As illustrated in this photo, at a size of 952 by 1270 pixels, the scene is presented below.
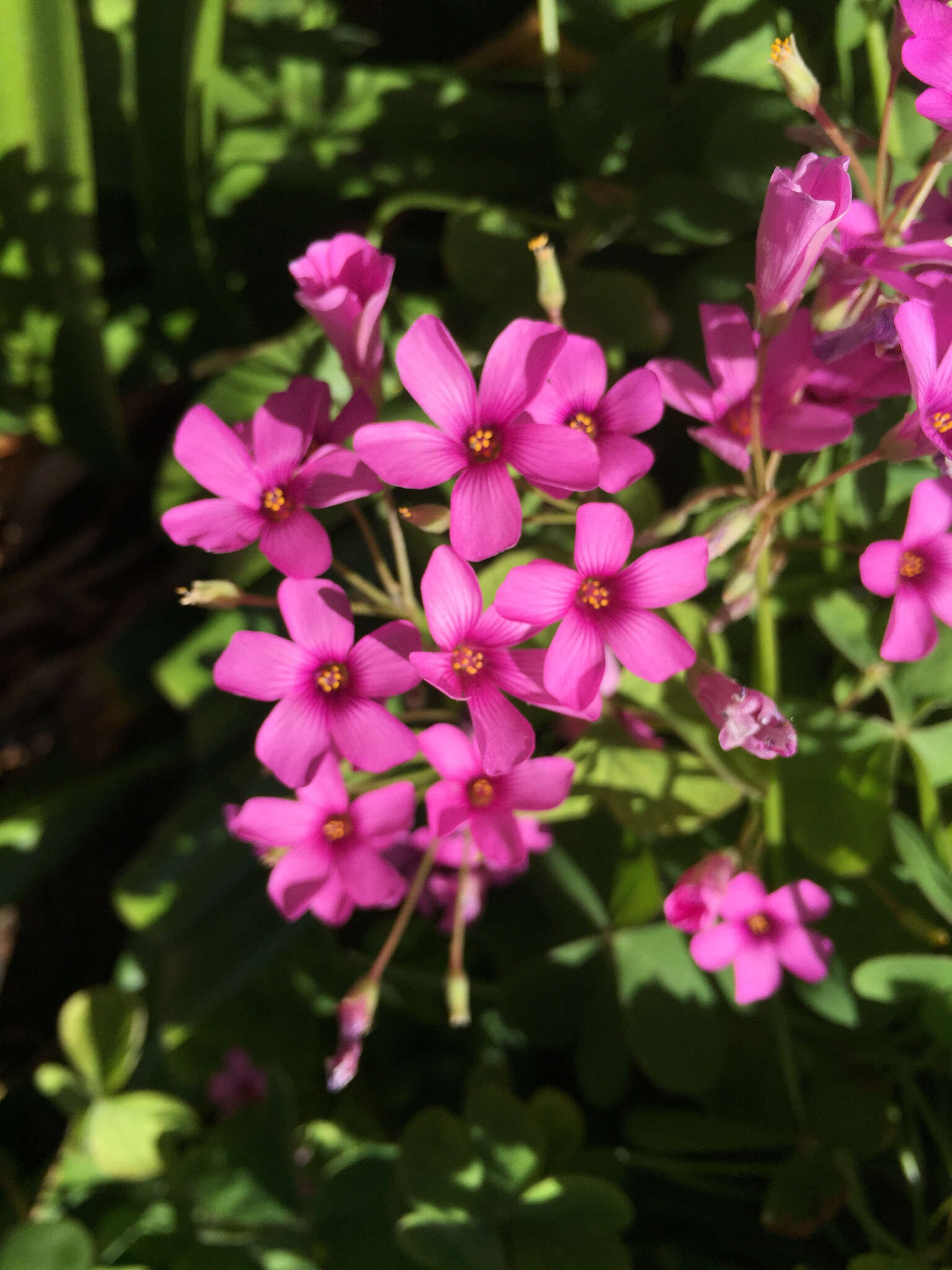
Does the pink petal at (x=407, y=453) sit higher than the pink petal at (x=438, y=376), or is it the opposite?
the pink petal at (x=438, y=376)

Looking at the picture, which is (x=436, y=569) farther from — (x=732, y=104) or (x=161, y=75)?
(x=161, y=75)

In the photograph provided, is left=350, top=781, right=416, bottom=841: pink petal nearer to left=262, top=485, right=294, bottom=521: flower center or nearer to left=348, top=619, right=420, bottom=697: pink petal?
left=348, top=619, right=420, bottom=697: pink petal

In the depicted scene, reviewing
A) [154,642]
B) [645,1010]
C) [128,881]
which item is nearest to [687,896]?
[645,1010]

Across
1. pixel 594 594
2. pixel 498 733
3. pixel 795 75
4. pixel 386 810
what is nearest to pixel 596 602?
pixel 594 594

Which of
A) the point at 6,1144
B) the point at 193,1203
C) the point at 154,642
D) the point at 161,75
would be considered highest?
the point at 161,75

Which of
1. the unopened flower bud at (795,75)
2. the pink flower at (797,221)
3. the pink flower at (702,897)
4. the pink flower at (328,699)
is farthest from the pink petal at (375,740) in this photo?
the unopened flower bud at (795,75)

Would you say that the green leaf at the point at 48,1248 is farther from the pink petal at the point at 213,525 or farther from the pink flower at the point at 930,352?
the pink flower at the point at 930,352

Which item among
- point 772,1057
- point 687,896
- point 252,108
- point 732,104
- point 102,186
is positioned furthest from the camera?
point 102,186

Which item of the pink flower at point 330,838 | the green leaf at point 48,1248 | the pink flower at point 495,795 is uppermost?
the pink flower at point 495,795
